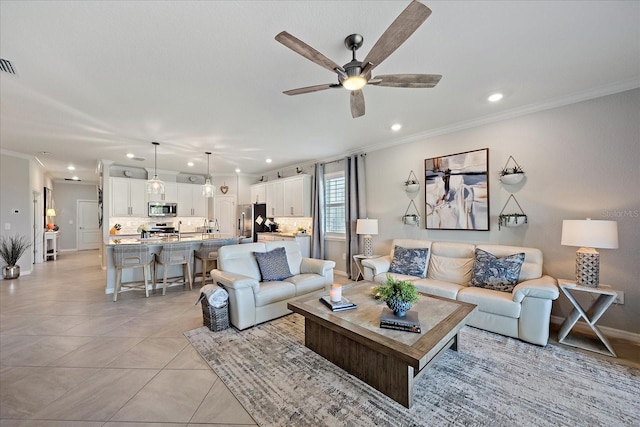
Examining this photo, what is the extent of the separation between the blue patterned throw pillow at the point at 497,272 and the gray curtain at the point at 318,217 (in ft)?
10.9

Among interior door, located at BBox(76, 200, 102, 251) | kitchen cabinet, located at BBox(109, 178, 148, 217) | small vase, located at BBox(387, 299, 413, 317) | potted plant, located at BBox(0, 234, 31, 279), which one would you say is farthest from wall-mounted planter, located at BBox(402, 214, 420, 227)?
interior door, located at BBox(76, 200, 102, 251)

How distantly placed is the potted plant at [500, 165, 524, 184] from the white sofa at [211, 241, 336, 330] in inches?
108

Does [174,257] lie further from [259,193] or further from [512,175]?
[512,175]

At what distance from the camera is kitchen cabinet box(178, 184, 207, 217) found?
7598 mm

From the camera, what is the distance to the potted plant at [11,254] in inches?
213

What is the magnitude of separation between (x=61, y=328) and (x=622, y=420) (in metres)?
5.30

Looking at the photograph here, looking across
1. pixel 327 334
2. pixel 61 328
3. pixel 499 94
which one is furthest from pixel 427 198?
pixel 61 328

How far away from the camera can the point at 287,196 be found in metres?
6.76

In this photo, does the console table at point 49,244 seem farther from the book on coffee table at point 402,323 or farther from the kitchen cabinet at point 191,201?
the book on coffee table at point 402,323

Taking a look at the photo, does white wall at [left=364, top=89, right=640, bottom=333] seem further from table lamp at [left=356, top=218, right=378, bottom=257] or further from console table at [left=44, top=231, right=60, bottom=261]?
console table at [left=44, top=231, right=60, bottom=261]

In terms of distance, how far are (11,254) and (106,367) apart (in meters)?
5.66

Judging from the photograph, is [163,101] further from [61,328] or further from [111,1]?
[61,328]

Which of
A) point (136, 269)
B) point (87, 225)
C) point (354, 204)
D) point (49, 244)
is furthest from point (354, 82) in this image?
point (87, 225)

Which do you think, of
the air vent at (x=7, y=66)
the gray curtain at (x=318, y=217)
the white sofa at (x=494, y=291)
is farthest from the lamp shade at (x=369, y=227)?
the air vent at (x=7, y=66)
